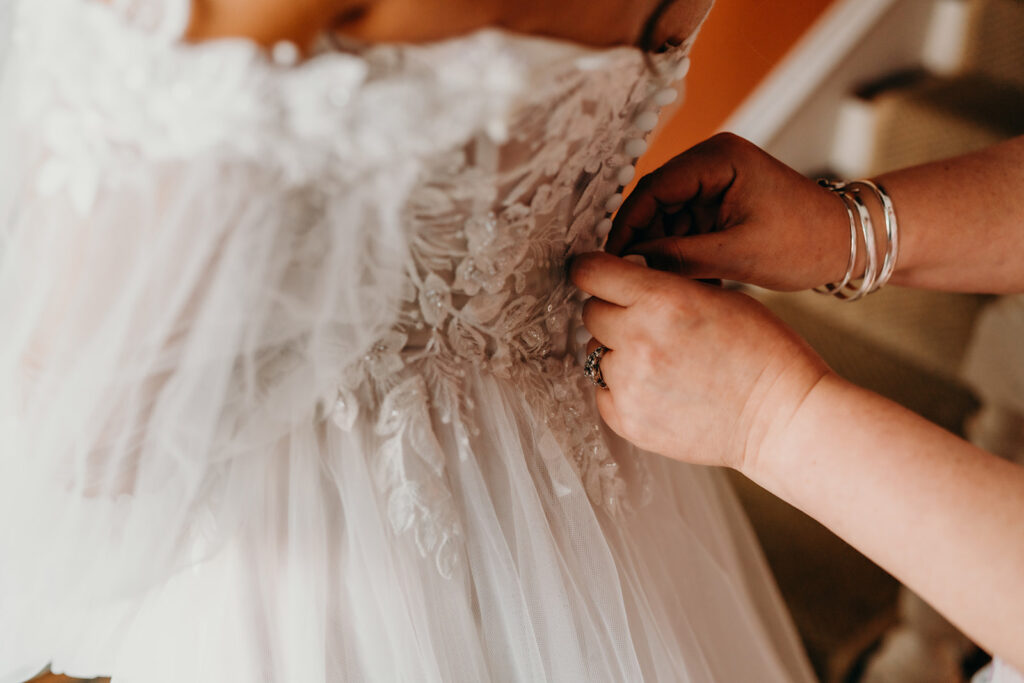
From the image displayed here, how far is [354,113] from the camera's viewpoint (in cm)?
38

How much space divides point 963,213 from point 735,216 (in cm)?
28

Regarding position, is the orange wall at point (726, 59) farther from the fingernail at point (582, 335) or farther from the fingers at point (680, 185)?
the fingernail at point (582, 335)

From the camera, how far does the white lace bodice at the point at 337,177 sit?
375 mm

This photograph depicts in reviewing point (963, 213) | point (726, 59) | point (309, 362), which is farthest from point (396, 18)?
point (726, 59)

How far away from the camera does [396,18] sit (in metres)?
0.37

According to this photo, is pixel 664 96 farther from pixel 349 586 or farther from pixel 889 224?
pixel 349 586

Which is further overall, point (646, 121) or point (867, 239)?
point (867, 239)

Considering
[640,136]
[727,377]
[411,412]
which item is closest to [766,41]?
[640,136]

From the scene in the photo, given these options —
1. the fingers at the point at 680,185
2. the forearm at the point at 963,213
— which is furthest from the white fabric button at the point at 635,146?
the forearm at the point at 963,213

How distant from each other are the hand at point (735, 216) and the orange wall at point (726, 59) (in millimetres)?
203

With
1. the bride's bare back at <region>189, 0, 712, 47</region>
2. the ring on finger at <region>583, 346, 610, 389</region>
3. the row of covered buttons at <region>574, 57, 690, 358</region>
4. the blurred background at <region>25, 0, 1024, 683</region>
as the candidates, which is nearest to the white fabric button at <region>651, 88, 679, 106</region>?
the row of covered buttons at <region>574, 57, 690, 358</region>

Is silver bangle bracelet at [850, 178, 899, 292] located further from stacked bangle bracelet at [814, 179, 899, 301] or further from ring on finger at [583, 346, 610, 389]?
ring on finger at [583, 346, 610, 389]

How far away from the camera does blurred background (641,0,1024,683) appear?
53.9 inches

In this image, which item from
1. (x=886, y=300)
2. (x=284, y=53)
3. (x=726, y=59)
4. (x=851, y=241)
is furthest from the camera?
(x=886, y=300)
